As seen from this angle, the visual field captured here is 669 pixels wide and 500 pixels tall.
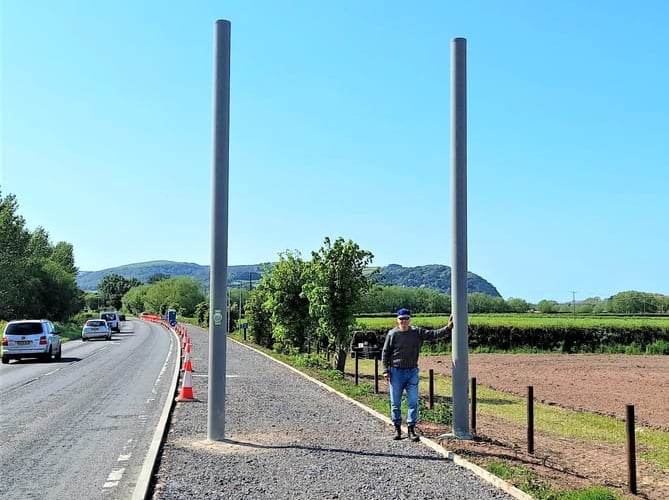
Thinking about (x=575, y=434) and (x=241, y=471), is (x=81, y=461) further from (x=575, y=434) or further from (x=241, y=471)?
(x=575, y=434)

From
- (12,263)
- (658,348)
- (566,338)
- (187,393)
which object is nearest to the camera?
(187,393)

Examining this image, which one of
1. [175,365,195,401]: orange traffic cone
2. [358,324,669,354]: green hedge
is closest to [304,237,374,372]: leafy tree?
[175,365,195,401]: orange traffic cone

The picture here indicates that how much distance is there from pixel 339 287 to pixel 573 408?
8.29 m

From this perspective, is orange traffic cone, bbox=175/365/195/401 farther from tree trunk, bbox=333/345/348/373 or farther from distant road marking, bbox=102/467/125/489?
tree trunk, bbox=333/345/348/373

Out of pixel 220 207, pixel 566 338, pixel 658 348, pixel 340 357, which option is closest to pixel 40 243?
pixel 566 338

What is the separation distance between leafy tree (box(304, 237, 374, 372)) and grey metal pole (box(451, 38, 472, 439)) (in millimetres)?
13671

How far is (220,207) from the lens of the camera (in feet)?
35.7

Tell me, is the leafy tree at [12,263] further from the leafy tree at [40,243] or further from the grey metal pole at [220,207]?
the grey metal pole at [220,207]

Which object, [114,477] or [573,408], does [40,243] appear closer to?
[573,408]

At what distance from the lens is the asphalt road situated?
8.10 metres

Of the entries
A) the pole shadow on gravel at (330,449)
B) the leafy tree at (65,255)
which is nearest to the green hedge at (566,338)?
the pole shadow on gravel at (330,449)

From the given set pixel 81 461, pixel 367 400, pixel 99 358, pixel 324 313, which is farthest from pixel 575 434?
pixel 99 358

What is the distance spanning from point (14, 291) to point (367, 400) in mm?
57118

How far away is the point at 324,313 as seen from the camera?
81.0 feet
